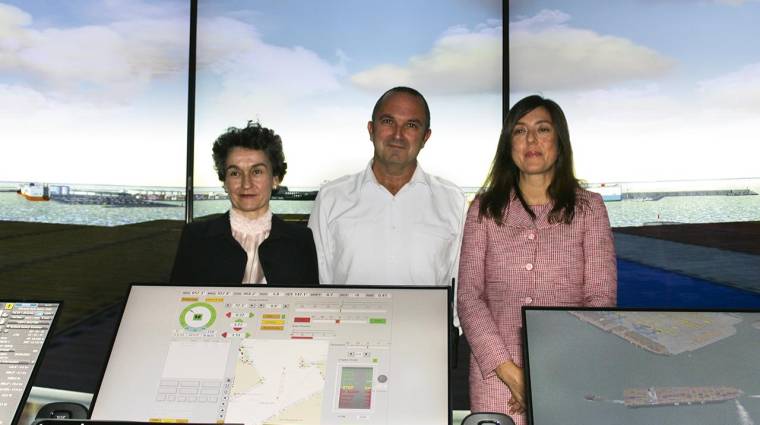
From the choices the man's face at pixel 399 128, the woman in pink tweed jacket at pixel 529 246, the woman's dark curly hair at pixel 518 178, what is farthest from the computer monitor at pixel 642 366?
the man's face at pixel 399 128

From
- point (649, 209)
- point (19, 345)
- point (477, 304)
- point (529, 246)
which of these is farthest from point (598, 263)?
point (649, 209)

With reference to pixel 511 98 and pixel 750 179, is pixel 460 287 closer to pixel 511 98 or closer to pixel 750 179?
pixel 511 98

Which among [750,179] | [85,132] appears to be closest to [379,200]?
[750,179]

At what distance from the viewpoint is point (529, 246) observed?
180cm

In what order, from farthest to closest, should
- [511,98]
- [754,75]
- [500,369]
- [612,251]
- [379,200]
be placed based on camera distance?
[754,75] < [511,98] < [379,200] < [612,251] < [500,369]

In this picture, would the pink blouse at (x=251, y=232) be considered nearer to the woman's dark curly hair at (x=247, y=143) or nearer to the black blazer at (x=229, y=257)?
the black blazer at (x=229, y=257)

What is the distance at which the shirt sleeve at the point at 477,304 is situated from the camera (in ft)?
5.32

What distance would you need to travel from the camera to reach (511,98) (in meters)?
4.25

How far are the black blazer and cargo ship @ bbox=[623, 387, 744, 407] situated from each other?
3.13 feet

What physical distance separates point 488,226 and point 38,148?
5103 millimetres

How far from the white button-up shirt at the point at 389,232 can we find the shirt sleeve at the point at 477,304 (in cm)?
53

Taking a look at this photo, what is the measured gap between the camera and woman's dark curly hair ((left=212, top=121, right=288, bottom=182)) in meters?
2.05

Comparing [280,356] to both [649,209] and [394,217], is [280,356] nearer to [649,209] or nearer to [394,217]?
[394,217]

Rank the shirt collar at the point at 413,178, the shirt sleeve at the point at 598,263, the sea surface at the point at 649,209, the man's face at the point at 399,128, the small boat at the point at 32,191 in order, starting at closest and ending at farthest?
the shirt sleeve at the point at 598,263, the man's face at the point at 399,128, the shirt collar at the point at 413,178, the sea surface at the point at 649,209, the small boat at the point at 32,191
